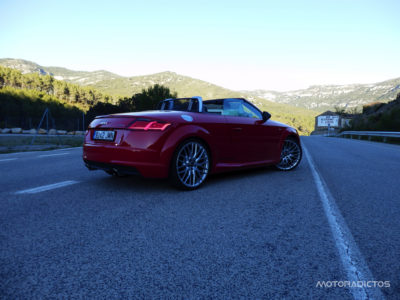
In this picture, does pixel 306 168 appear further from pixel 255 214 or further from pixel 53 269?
pixel 53 269

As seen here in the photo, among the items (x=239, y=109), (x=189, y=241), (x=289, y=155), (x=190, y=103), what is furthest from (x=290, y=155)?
(x=189, y=241)

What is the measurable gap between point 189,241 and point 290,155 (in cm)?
434

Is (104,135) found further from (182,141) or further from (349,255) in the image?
(349,255)

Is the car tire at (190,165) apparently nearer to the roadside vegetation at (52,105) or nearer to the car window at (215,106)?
the car window at (215,106)

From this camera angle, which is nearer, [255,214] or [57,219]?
[57,219]

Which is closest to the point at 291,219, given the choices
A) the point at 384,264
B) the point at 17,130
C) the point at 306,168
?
the point at 384,264

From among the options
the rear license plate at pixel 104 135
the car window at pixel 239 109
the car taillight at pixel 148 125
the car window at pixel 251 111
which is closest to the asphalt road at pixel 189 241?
the rear license plate at pixel 104 135

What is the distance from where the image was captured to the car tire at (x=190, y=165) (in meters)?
3.88

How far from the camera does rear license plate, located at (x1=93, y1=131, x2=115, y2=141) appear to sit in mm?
3871

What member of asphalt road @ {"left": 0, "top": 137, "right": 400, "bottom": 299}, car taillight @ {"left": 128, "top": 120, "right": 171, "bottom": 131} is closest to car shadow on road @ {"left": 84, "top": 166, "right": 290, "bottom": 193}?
asphalt road @ {"left": 0, "top": 137, "right": 400, "bottom": 299}

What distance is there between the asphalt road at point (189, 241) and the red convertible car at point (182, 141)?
13.7 inches

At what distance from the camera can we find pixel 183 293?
1583mm

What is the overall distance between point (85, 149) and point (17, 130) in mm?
39429

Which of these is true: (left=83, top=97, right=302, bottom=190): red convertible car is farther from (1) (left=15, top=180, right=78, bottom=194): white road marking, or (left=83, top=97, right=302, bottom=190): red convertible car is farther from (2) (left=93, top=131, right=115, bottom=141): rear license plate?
(1) (left=15, top=180, right=78, bottom=194): white road marking
